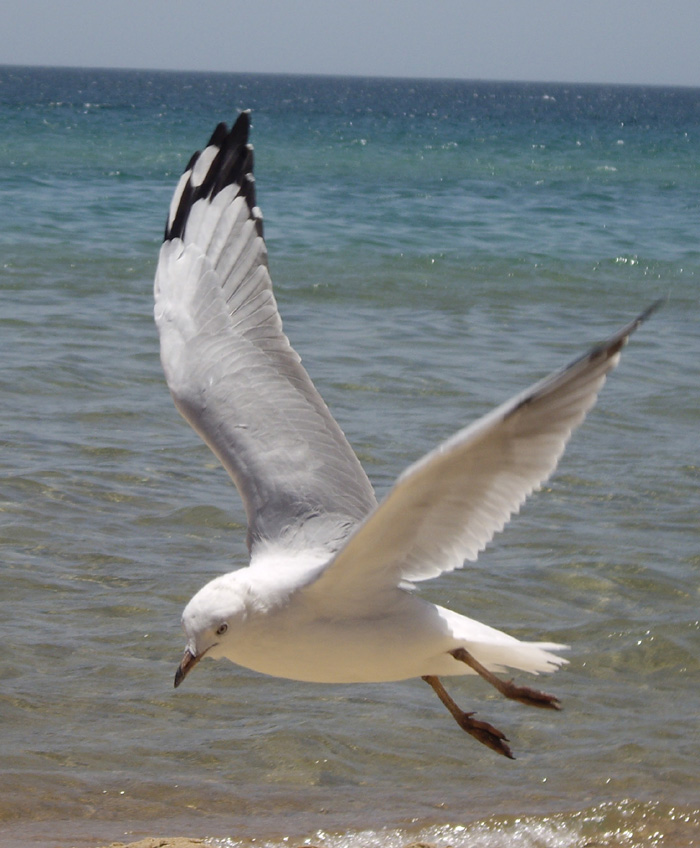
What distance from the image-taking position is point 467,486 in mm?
3088

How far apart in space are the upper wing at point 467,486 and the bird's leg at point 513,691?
16.3 inches

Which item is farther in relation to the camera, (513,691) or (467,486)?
(513,691)

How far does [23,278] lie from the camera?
1211 cm

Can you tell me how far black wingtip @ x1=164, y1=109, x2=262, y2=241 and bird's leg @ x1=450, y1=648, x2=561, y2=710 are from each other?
6.41 ft

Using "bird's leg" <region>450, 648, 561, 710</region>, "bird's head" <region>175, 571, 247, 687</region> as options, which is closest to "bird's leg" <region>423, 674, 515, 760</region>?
"bird's leg" <region>450, 648, 561, 710</region>

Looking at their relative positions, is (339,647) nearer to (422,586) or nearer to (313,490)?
(313,490)

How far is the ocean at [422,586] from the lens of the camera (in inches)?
160

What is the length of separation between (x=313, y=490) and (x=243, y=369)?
66 cm

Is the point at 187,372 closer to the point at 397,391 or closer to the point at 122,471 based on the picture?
the point at 122,471

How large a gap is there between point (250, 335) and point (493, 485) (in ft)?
5.22

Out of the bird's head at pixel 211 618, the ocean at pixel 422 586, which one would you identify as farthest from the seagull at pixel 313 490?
the ocean at pixel 422 586

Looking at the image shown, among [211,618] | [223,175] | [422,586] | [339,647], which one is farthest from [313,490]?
[422,586]

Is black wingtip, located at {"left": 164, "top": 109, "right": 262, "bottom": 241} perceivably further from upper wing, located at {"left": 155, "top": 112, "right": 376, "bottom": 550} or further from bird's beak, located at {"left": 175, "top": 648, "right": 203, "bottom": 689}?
bird's beak, located at {"left": 175, "top": 648, "right": 203, "bottom": 689}

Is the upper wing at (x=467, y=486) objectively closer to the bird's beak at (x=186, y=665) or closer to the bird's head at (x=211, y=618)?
the bird's head at (x=211, y=618)
